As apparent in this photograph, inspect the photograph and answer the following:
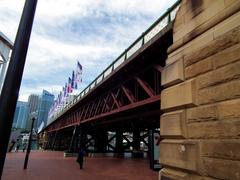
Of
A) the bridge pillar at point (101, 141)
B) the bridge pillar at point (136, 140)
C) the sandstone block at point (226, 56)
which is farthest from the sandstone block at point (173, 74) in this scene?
the bridge pillar at point (101, 141)

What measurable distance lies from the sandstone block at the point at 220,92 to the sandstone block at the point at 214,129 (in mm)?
387

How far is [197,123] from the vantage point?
4195 millimetres

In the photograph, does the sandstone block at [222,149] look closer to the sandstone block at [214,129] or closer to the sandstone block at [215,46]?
the sandstone block at [214,129]

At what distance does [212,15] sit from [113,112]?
11.7 m

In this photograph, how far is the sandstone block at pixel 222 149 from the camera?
338 centimetres

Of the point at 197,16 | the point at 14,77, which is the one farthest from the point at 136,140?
the point at 14,77

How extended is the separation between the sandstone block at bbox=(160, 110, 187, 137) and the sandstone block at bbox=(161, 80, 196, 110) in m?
0.18

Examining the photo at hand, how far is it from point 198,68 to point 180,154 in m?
1.72

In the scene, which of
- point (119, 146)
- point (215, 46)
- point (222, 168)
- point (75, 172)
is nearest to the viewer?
point (222, 168)

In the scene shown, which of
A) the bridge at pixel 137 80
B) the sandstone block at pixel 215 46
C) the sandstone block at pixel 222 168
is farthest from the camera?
the bridge at pixel 137 80

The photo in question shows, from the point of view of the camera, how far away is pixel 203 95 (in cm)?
417

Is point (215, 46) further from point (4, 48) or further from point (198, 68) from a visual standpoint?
point (4, 48)

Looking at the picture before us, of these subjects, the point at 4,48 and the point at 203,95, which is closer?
the point at 203,95

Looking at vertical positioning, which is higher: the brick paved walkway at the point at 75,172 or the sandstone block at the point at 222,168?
the sandstone block at the point at 222,168
